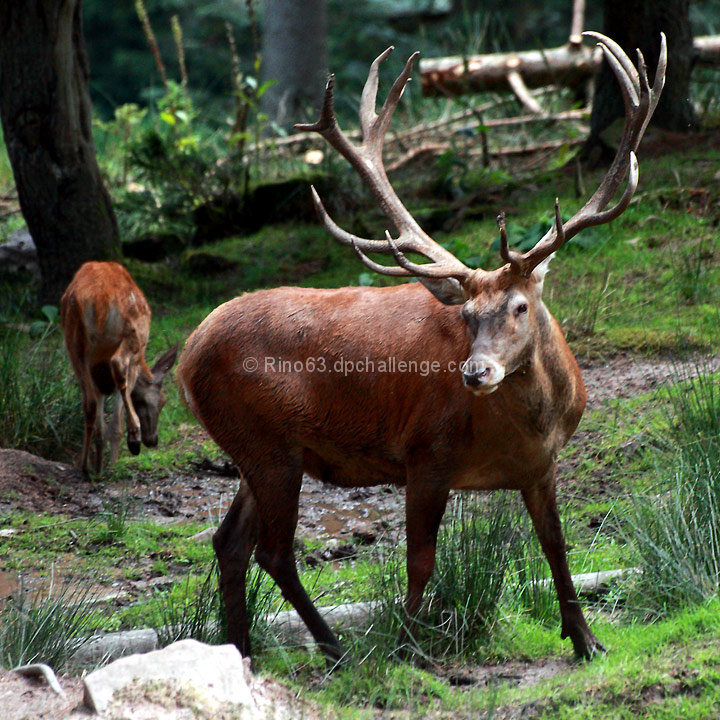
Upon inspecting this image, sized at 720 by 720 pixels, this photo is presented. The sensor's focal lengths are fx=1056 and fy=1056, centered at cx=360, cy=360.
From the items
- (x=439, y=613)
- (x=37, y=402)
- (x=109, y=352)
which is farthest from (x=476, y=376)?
(x=37, y=402)

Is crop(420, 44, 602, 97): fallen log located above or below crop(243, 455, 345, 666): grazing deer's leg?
above

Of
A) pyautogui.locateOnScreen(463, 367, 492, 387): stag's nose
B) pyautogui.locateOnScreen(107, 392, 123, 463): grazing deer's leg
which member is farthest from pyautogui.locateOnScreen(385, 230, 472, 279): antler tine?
pyautogui.locateOnScreen(107, 392, 123, 463): grazing deer's leg

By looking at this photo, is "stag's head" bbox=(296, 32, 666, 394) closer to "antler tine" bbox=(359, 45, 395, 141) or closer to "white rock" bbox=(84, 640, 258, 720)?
"antler tine" bbox=(359, 45, 395, 141)

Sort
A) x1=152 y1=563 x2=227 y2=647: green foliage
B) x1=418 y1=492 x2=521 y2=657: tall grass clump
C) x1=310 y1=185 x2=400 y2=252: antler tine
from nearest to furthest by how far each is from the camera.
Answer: x1=152 y1=563 x2=227 y2=647: green foliage
x1=418 y1=492 x2=521 y2=657: tall grass clump
x1=310 y1=185 x2=400 y2=252: antler tine

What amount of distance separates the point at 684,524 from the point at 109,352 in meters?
4.39

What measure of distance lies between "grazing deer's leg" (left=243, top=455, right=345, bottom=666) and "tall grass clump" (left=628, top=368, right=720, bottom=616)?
148 cm

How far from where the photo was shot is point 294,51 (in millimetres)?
17625

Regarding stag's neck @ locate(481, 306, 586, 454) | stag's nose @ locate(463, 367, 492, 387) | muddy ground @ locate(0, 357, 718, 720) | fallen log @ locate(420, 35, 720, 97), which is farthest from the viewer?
fallen log @ locate(420, 35, 720, 97)

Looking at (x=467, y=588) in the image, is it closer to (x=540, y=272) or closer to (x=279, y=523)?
(x=279, y=523)

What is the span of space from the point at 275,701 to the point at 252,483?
1.18 metres

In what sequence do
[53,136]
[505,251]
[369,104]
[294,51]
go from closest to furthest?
[505,251], [369,104], [53,136], [294,51]

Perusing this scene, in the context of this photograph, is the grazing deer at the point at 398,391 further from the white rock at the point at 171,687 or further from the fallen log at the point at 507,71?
the fallen log at the point at 507,71

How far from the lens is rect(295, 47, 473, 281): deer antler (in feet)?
14.4

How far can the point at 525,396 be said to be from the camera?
4227 millimetres
